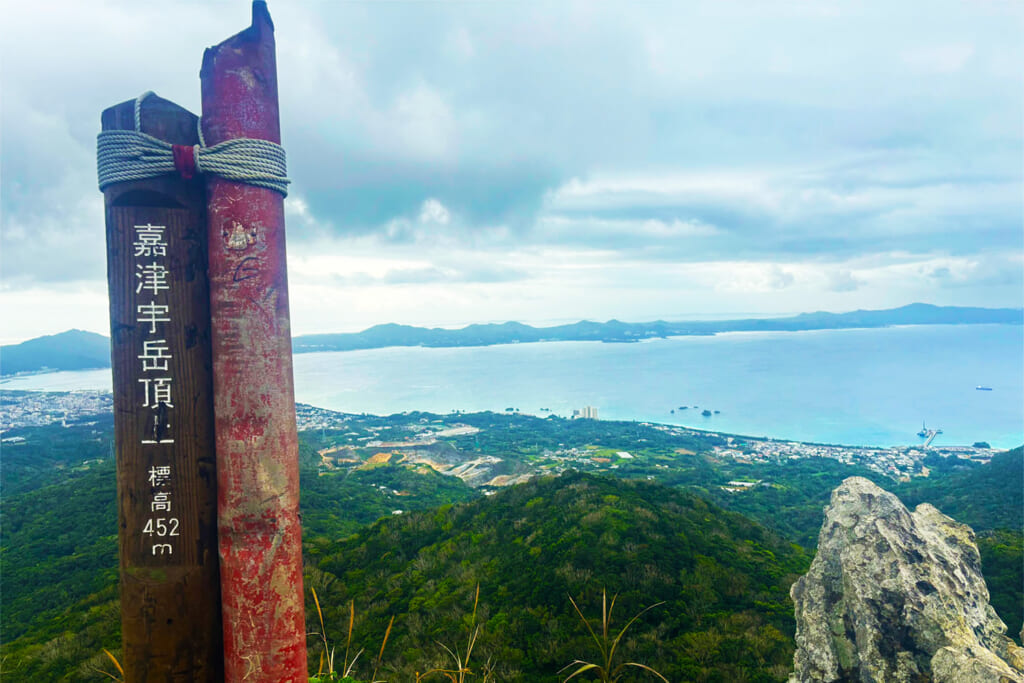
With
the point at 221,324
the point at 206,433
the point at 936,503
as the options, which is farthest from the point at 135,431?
the point at 936,503

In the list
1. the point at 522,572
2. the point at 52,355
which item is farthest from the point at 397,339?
the point at 522,572

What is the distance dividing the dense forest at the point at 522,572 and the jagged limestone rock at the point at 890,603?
1.67m

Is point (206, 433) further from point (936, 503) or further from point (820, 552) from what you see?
point (936, 503)

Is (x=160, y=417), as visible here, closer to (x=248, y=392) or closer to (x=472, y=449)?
(x=248, y=392)

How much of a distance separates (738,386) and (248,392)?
81830 mm

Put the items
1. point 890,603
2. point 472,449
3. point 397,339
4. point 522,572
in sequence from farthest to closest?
point 397,339, point 472,449, point 522,572, point 890,603

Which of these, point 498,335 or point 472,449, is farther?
point 498,335

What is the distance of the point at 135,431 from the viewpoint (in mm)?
1751

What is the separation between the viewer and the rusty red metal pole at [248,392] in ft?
5.65

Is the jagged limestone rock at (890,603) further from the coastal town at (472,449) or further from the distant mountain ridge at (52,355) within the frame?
the distant mountain ridge at (52,355)

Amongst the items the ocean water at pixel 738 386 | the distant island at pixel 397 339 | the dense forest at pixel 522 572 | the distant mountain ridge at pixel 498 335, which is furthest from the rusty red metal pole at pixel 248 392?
the distant mountain ridge at pixel 498 335

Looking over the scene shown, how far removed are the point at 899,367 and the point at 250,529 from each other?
107352 millimetres

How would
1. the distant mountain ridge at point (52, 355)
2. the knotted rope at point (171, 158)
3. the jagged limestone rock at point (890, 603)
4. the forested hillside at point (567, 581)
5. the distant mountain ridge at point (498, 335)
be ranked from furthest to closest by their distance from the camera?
1. the distant mountain ridge at point (498, 335)
2. the distant mountain ridge at point (52, 355)
3. the forested hillside at point (567, 581)
4. the jagged limestone rock at point (890, 603)
5. the knotted rope at point (171, 158)

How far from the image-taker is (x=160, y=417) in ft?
5.77
